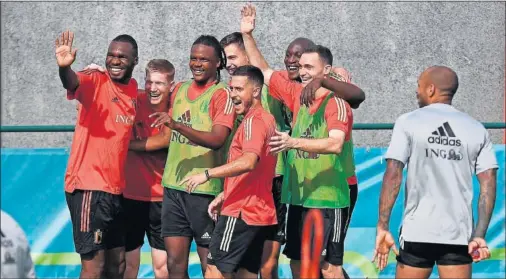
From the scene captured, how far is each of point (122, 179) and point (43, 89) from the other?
15.3 feet

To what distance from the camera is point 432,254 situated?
8273 millimetres

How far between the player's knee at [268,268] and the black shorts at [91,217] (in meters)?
1.36

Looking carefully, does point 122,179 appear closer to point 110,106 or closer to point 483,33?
point 110,106

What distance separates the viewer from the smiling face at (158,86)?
1014 centimetres

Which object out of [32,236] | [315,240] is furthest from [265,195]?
[32,236]

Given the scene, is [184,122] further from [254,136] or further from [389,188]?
[389,188]

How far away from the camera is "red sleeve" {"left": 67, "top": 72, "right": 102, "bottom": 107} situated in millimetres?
9602

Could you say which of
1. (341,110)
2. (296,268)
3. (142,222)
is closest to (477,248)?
(341,110)

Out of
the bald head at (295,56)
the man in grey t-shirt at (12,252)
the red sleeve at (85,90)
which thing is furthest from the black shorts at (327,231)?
the man in grey t-shirt at (12,252)

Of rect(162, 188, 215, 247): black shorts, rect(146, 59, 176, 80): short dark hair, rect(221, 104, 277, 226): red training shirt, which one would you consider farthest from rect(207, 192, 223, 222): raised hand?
rect(146, 59, 176, 80): short dark hair

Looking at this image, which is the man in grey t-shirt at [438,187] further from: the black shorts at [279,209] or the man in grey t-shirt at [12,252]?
the man in grey t-shirt at [12,252]

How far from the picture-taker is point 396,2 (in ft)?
46.9

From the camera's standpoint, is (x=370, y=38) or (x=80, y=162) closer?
(x=80, y=162)

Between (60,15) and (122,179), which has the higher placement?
(60,15)
